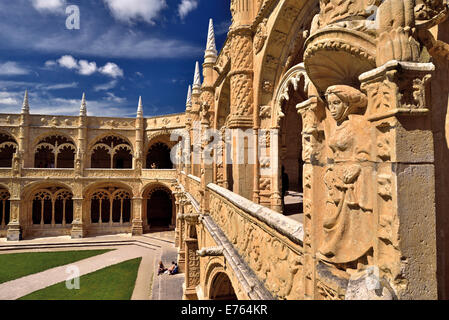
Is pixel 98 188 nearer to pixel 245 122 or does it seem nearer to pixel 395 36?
pixel 245 122

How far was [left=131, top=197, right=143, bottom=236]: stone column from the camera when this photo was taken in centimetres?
2562

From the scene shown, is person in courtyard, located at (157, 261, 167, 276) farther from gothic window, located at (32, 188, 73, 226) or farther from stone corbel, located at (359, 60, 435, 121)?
stone corbel, located at (359, 60, 435, 121)

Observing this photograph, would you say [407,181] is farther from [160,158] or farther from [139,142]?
[160,158]

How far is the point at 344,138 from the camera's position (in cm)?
187

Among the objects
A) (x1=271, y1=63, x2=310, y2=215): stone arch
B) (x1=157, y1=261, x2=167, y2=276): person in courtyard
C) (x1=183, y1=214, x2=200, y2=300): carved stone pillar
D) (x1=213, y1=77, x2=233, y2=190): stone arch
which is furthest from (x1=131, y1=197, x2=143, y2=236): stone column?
(x1=213, y1=77, x2=233, y2=190): stone arch

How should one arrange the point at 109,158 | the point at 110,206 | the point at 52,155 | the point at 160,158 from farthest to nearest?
1. the point at 160,158
2. the point at 109,158
3. the point at 52,155
4. the point at 110,206

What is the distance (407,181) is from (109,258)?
21.9 metres

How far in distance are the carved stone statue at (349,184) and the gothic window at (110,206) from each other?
27.1 m

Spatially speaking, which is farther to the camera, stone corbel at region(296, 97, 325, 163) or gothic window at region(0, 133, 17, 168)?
gothic window at region(0, 133, 17, 168)

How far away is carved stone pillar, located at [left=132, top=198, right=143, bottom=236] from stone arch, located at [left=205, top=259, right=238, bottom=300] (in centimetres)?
1965

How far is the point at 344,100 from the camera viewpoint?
1817 mm

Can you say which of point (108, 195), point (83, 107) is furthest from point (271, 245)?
point (83, 107)
